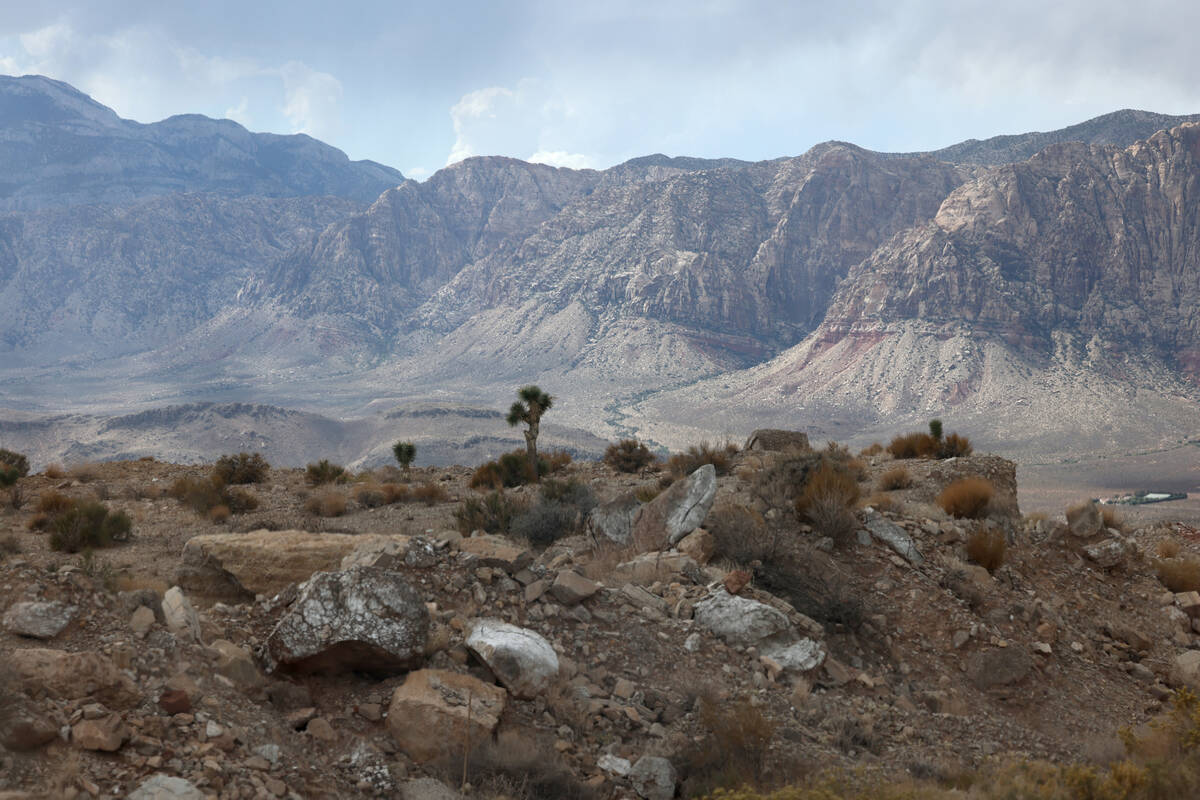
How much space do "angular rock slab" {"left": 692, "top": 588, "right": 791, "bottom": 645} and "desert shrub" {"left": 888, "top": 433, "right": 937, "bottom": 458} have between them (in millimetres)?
13640

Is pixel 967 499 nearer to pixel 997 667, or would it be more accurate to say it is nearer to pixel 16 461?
pixel 997 667

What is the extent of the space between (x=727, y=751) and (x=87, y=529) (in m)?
12.8

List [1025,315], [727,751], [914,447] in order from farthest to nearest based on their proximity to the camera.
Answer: [1025,315] → [914,447] → [727,751]

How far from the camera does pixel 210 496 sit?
17734 mm

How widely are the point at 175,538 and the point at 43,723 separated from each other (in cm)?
1073

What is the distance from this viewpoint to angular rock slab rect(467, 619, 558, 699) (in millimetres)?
6855

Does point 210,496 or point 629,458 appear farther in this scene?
point 629,458

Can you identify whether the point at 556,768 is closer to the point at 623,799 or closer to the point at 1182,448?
the point at 623,799

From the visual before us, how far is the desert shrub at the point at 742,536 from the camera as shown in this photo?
10844 mm

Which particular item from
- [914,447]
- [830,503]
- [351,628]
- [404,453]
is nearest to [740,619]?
[830,503]

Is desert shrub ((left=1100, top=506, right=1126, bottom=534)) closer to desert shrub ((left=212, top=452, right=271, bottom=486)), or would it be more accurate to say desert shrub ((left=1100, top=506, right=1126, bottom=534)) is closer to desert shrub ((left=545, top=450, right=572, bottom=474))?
desert shrub ((left=545, top=450, right=572, bottom=474))

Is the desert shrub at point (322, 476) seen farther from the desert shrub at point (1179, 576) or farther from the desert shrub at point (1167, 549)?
the desert shrub at point (1167, 549)

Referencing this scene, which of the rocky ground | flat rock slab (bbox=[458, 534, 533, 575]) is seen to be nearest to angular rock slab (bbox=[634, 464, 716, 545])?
the rocky ground

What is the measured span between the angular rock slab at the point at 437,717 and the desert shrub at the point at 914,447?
17.5m
